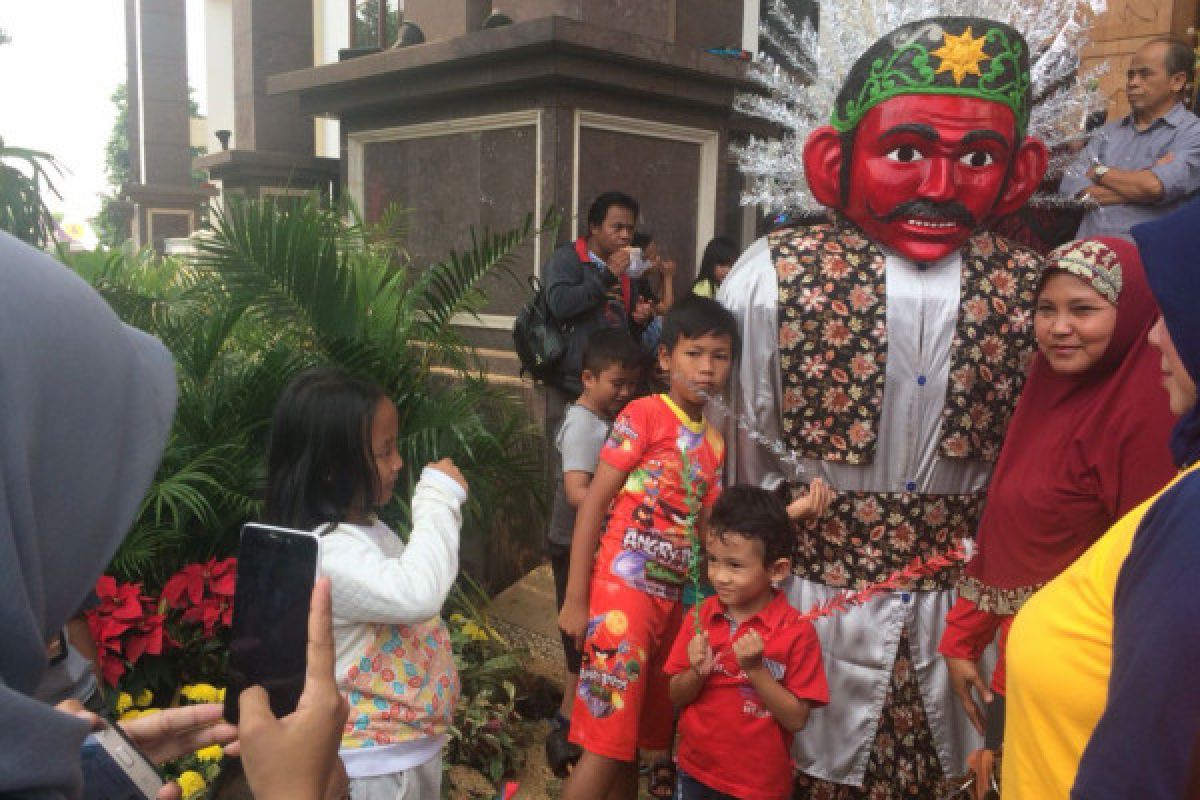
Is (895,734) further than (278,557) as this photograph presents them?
Yes

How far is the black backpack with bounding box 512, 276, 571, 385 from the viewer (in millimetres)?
4098

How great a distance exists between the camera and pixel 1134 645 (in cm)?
108

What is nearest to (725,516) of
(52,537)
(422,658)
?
(422,658)

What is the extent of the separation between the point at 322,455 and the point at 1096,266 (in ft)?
5.52

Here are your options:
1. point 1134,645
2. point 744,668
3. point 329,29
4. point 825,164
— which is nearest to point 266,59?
point 329,29

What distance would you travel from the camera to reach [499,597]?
4.36 metres

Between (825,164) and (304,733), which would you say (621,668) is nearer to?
(825,164)

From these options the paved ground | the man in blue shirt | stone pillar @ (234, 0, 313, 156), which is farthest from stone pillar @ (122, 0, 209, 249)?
the man in blue shirt

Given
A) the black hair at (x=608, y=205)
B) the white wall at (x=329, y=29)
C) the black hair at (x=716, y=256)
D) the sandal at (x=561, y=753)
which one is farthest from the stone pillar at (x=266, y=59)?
the sandal at (x=561, y=753)

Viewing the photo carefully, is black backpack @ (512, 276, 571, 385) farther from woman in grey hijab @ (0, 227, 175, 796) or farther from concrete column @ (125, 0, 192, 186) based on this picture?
concrete column @ (125, 0, 192, 186)

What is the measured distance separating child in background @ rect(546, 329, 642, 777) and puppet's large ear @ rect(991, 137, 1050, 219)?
1.38 m

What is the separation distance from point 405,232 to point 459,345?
1.69m

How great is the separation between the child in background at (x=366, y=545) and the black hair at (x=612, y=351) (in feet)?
4.60

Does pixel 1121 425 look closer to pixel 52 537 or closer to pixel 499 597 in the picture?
pixel 52 537
